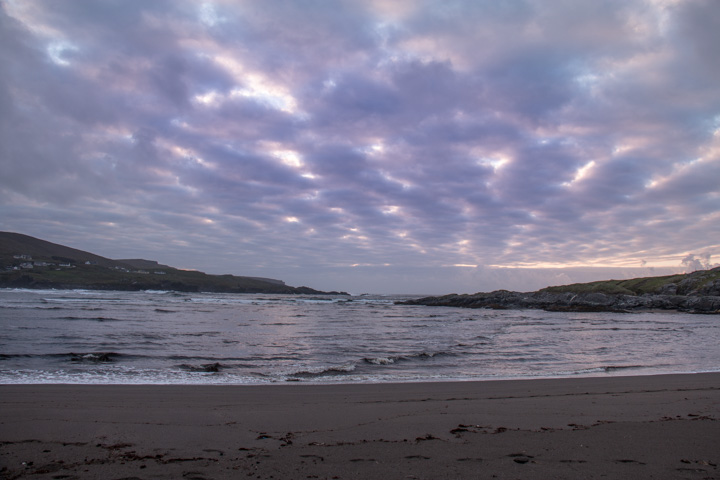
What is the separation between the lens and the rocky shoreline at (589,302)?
149 ft

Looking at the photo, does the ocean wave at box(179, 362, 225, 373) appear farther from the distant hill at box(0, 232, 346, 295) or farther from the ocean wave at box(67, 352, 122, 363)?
the distant hill at box(0, 232, 346, 295)

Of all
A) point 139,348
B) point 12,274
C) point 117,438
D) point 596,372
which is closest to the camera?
point 117,438

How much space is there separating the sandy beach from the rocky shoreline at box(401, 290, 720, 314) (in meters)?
47.4

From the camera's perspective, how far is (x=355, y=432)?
5.25 metres

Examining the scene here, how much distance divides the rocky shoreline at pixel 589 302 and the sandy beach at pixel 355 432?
4736cm

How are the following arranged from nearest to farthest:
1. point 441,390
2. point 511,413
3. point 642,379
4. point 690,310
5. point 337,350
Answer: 1. point 511,413
2. point 441,390
3. point 642,379
4. point 337,350
5. point 690,310

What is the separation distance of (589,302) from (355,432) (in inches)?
2389

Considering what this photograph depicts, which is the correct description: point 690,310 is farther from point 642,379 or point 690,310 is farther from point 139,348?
point 139,348

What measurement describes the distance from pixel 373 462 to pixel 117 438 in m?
3.16

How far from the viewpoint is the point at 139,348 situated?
559 inches

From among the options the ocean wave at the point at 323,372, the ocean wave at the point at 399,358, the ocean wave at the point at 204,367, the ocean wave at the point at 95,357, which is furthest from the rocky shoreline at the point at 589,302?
the ocean wave at the point at 95,357

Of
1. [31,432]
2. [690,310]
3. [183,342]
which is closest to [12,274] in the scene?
[183,342]

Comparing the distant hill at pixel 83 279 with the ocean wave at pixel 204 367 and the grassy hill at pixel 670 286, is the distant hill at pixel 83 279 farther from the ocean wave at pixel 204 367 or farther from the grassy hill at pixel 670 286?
the ocean wave at pixel 204 367

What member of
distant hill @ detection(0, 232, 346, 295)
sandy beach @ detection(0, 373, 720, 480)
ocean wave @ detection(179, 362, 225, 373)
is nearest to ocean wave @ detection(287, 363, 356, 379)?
sandy beach @ detection(0, 373, 720, 480)
